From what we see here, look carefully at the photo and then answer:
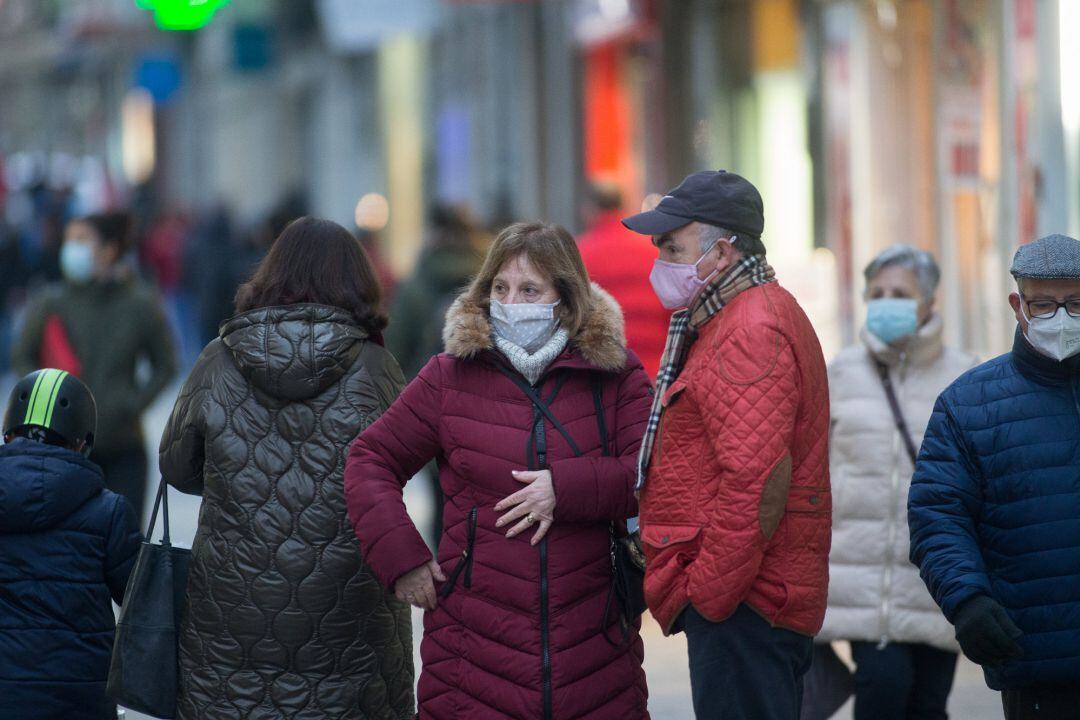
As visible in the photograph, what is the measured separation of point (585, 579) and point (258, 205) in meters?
31.4

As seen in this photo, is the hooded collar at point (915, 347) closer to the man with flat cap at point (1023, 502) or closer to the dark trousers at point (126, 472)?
the man with flat cap at point (1023, 502)

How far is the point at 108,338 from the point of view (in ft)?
26.7

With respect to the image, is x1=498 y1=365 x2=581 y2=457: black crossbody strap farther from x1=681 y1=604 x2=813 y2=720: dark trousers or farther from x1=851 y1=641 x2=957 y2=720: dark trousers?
x1=851 y1=641 x2=957 y2=720: dark trousers

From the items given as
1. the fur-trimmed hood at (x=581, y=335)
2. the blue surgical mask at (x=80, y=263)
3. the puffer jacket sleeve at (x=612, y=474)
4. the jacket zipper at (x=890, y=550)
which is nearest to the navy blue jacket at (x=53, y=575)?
the fur-trimmed hood at (x=581, y=335)

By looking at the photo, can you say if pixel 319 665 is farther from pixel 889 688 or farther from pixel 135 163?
pixel 135 163

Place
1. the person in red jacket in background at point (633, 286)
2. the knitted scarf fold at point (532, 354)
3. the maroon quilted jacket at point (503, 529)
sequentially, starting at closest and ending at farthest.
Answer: the maroon quilted jacket at point (503, 529) < the knitted scarf fold at point (532, 354) < the person in red jacket in background at point (633, 286)

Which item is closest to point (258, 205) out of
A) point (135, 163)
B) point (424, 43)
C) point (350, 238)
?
point (424, 43)

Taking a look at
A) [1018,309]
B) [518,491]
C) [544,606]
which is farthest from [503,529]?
[1018,309]

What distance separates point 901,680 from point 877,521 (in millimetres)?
487

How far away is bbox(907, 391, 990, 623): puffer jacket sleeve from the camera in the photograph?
4.55 m

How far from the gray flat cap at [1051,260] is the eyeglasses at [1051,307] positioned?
0.06 metres

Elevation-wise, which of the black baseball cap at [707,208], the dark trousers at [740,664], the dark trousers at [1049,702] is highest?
the black baseball cap at [707,208]

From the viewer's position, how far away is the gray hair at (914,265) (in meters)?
6.09

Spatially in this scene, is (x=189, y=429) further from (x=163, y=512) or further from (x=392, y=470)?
→ (x=392, y=470)
